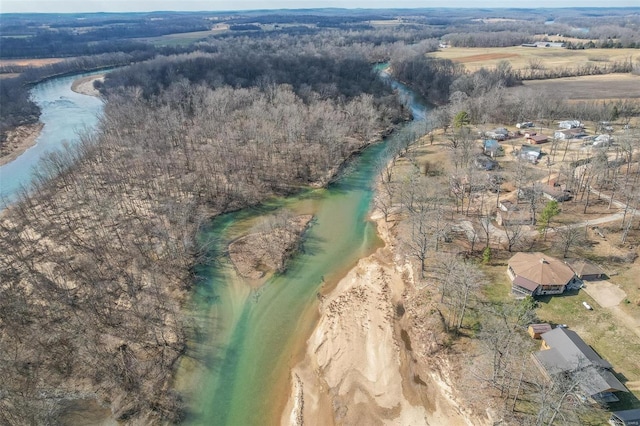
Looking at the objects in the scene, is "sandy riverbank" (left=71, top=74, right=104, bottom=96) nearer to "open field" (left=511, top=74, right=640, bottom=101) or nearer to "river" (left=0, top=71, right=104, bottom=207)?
"river" (left=0, top=71, right=104, bottom=207)

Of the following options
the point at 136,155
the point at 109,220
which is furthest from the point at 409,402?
the point at 136,155

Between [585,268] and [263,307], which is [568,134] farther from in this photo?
[263,307]

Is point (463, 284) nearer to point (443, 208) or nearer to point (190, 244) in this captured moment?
point (443, 208)

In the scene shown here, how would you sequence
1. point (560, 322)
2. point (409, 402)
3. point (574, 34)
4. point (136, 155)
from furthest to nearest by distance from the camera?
point (574, 34), point (136, 155), point (560, 322), point (409, 402)

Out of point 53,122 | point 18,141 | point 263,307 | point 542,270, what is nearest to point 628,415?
point 542,270

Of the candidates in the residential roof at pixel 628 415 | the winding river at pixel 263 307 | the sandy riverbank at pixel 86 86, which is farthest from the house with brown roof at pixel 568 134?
the sandy riverbank at pixel 86 86

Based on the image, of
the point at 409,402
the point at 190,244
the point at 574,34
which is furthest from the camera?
the point at 574,34
